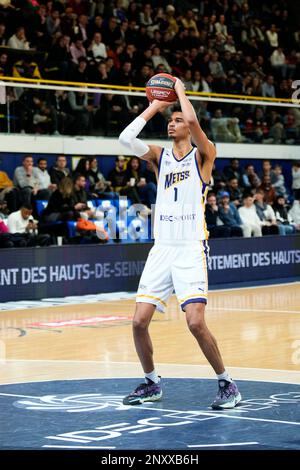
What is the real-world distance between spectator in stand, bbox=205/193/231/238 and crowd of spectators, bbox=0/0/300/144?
2.14 meters

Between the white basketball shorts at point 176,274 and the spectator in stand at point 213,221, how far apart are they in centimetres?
1203

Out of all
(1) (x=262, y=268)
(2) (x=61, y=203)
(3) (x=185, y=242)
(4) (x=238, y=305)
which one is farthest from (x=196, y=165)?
(1) (x=262, y=268)

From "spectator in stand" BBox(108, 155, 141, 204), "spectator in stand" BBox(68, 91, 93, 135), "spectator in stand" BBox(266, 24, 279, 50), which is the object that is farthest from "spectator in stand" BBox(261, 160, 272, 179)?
"spectator in stand" BBox(266, 24, 279, 50)

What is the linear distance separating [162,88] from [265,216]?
1418 centimetres

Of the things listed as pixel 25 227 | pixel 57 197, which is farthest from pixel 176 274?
pixel 57 197

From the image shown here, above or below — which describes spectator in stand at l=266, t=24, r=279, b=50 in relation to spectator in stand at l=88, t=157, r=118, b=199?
above

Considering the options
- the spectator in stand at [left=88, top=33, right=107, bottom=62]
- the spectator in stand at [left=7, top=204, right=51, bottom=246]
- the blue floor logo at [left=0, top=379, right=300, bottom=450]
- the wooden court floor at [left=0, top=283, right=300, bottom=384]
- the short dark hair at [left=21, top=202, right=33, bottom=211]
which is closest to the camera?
the blue floor logo at [left=0, top=379, right=300, bottom=450]

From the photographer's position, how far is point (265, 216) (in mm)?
21891

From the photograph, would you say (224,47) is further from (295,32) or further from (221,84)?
(295,32)

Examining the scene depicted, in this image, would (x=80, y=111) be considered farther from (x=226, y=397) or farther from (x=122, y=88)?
(x=226, y=397)

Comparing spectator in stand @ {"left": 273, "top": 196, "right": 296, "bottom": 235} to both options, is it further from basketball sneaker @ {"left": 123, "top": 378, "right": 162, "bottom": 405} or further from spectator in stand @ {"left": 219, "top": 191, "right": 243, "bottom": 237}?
basketball sneaker @ {"left": 123, "top": 378, "right": 162, "bottom": 405}

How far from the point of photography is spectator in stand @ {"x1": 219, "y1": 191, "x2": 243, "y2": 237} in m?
20.6

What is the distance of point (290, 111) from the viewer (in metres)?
24.8

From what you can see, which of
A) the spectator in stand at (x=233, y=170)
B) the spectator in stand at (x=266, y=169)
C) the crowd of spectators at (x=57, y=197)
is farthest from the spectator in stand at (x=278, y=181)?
the crowd of spectators at (x=57, y=197)
